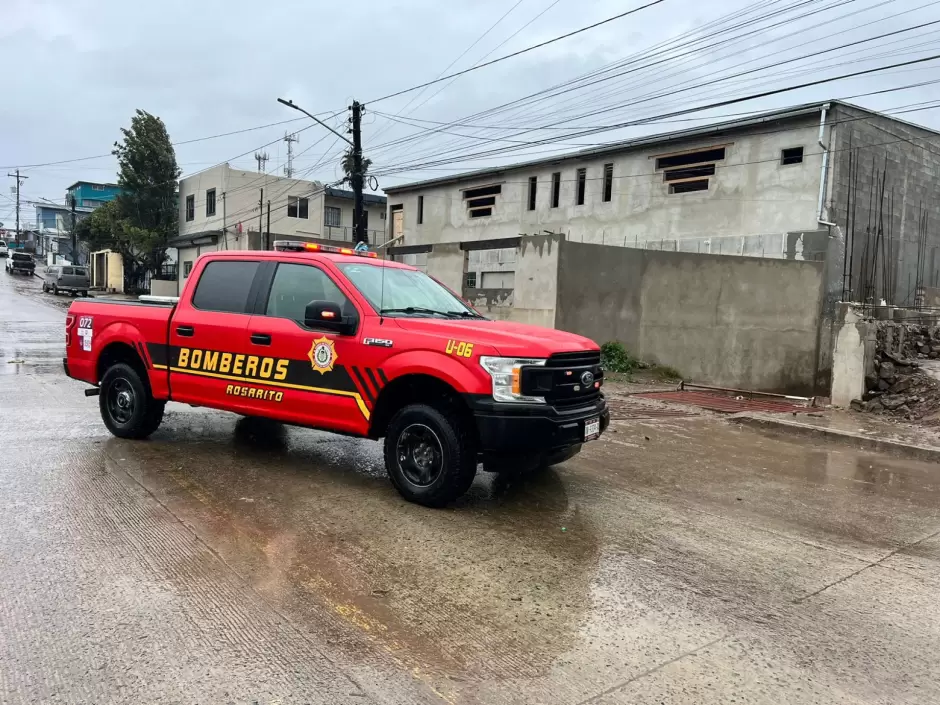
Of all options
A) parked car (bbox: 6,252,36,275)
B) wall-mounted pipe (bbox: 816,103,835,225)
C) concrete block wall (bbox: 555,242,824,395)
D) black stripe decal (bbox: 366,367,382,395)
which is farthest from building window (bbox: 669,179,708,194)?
parked car (bbox: 6,252,36,275)

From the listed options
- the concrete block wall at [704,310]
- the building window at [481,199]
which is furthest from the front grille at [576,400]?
the building window at [481,199]

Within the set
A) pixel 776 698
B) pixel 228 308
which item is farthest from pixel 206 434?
pixel 776 698

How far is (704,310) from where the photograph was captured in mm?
14484

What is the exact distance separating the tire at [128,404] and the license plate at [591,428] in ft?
14.5

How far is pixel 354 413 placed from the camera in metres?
5.49

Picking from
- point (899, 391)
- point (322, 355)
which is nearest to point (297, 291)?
point (322, 355)

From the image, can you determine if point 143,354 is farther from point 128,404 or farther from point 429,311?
point 429,311

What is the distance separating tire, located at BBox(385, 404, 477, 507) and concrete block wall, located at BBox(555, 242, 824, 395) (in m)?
8.66

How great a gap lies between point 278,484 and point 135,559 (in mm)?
1725

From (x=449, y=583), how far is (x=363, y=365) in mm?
2051

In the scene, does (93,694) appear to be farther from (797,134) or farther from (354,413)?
(797,134)

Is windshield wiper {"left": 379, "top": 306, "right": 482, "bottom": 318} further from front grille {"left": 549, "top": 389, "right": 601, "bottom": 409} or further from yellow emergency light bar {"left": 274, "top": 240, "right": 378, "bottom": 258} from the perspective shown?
front grille {"left": 549, "top": 389, "right": 601, "bottom": 409}

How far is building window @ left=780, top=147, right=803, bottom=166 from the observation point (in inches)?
711

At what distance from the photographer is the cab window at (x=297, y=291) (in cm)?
588
